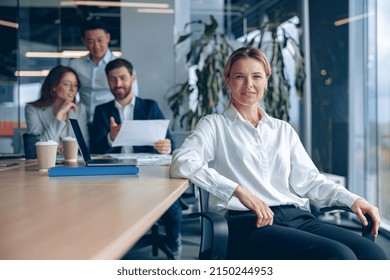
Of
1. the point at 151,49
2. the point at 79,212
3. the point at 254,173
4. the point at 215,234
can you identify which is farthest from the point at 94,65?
the point at 79,212

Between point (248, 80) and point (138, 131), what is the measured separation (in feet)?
2.56

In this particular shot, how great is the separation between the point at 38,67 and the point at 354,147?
11.6 feet

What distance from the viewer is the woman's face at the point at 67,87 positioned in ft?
10.6

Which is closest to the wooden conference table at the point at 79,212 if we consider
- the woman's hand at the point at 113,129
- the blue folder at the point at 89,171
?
the blue folder at the point at 89,171

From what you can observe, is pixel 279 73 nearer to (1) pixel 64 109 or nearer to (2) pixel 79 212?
(1) pixel 64 109

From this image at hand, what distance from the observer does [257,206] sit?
1.51 metres

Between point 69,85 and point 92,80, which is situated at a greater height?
point 92,80

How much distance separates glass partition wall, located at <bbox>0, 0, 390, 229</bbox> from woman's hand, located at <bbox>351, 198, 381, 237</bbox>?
74.4 inches

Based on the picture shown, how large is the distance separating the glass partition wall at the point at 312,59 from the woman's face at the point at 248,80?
1.90 metres

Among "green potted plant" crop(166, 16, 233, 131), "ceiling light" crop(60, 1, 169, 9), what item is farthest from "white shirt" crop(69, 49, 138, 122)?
"ceiling light" crop(60, 1, 169, 9)

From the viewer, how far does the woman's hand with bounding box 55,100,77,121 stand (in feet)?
10.3

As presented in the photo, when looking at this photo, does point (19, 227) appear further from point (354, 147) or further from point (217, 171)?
point (354, 147)

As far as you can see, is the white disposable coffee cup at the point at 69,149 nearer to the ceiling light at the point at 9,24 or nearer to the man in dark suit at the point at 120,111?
the man in dark suit at the point at 120,111

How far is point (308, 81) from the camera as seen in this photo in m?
4.62
